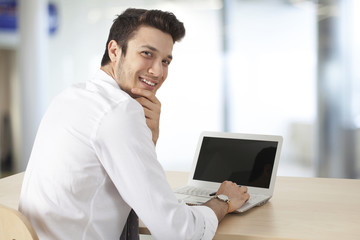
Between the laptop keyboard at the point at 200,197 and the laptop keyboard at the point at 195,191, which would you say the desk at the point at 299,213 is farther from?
the laptop keyboard at the point at 195,191

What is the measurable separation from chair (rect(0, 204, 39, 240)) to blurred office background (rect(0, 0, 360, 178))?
3.64 meters

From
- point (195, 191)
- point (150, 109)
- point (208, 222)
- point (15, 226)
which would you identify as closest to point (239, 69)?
point (195, 191)

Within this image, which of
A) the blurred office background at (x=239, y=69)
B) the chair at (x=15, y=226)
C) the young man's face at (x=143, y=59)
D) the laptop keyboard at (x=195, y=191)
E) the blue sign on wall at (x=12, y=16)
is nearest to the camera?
the chair at (x=15, y=226)

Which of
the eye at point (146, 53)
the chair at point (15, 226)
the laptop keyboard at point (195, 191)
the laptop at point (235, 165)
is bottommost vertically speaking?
the laptop keyboard at point (195, 191)

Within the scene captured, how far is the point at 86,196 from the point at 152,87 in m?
0.51

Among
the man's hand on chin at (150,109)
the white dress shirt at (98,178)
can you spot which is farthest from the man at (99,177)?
the man's hand on chin at (150,109)

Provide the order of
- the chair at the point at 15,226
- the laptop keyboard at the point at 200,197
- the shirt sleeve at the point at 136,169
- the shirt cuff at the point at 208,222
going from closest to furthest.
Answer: the chair at the point at 15,226 → the shirt sleeve at the point at 136,169 → the shirt cuff at the point at 208,222 → the laptop keyboard at the point at 200,197

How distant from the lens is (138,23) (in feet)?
5.21

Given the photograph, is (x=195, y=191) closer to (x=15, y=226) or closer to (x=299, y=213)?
(x=299, y=213)

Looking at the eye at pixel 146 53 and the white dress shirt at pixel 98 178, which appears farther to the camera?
the eye at pixel 146 53

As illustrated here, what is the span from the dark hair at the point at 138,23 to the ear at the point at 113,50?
0.02 meters

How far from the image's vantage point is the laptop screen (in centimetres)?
185

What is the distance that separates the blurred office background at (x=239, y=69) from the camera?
14.0ft

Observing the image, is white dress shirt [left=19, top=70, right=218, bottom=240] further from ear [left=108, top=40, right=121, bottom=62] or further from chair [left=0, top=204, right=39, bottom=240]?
ear [left=108, top=40, right=121, bottom=62]
